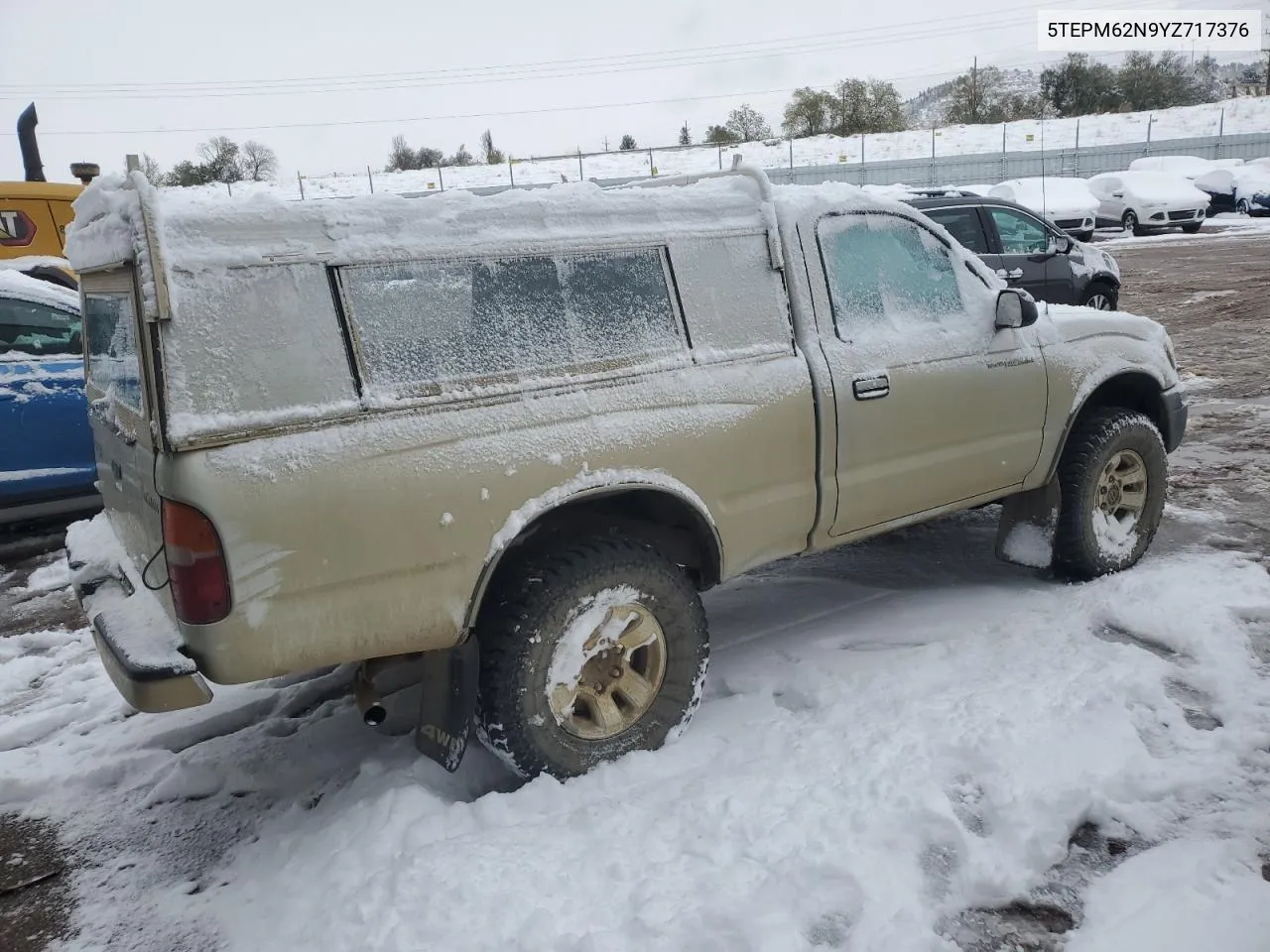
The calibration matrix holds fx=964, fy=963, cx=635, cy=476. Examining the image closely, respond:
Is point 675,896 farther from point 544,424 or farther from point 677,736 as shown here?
point 544,424

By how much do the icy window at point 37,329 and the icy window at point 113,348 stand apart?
3251 mm

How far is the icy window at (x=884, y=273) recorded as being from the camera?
12.5ft

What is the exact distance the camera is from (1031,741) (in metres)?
3.20

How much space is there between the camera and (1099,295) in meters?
11.1

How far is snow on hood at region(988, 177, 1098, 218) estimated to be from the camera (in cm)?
2167

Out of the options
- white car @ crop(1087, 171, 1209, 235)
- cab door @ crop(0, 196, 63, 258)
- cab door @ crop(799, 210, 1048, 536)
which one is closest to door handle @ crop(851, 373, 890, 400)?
cab door @ crop(799, 210, 1048, 536)

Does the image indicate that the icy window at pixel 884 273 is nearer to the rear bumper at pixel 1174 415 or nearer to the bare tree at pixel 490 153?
the rear bumper at pixel 1174 415

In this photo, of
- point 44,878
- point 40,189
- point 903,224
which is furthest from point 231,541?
point 40,189

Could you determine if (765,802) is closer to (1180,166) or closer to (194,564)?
(194,564)

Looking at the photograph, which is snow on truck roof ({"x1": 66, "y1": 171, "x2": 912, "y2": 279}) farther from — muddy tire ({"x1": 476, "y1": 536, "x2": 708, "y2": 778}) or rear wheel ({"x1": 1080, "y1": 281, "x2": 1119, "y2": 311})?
rear wheel ({"x1": 1080, "y1": 281, "x2": 1119, "y2": 311})

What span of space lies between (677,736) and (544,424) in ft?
4.00

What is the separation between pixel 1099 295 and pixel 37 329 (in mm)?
10514

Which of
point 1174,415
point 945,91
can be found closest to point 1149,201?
point 1174,415

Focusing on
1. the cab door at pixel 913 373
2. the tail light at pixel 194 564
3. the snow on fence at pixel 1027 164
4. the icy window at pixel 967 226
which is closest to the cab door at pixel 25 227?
the icy window at pixel 967 226
